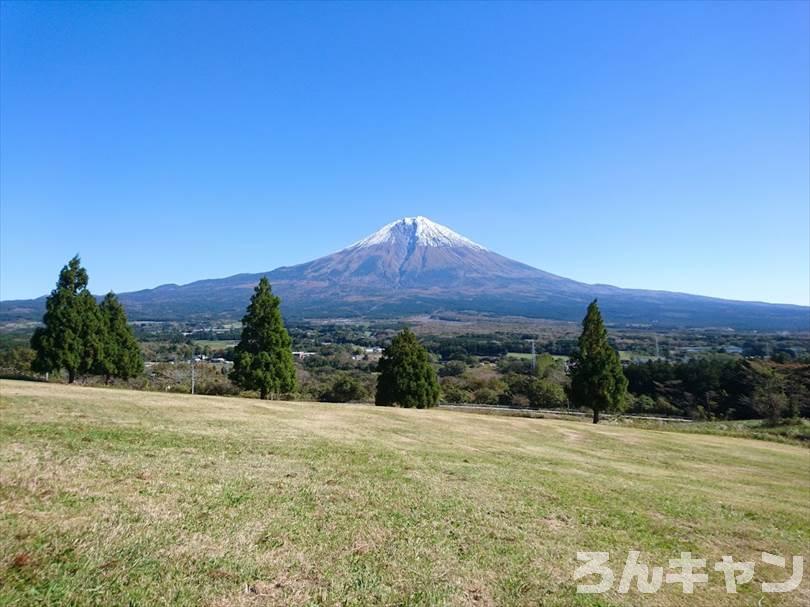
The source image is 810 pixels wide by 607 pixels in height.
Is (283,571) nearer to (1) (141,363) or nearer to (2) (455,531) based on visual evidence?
(2) (455,531)

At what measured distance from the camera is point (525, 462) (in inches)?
690

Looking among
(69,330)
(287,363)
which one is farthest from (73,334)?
(287,363)

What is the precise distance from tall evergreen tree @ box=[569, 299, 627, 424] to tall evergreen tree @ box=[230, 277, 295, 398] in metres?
23.6

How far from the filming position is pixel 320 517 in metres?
8.76

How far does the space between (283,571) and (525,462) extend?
1244 cm

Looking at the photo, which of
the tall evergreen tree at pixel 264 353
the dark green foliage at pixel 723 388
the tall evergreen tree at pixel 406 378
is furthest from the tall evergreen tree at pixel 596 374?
the dark green foliage at pixel 723 388

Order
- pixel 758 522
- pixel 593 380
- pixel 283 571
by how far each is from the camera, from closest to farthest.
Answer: pixel 283 571
pixel 758 522
pixel 593 380

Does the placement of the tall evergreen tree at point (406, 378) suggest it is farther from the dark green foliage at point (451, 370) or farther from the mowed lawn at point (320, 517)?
the dark green foliage at point (451, 370)

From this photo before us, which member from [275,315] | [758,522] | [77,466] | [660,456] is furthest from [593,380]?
[77,466]

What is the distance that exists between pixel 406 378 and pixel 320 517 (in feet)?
112

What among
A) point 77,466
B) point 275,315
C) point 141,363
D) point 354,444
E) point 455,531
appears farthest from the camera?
point 141,363

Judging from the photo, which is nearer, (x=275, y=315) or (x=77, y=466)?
(x=77, y=466)

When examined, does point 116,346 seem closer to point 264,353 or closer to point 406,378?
point 264,353

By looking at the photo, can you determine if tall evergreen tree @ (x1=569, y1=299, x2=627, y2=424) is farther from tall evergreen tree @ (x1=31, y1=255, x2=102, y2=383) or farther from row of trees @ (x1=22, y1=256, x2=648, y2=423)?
tall evergreen tree @ (x1=31, y1=255, x2=102, y2=383)
